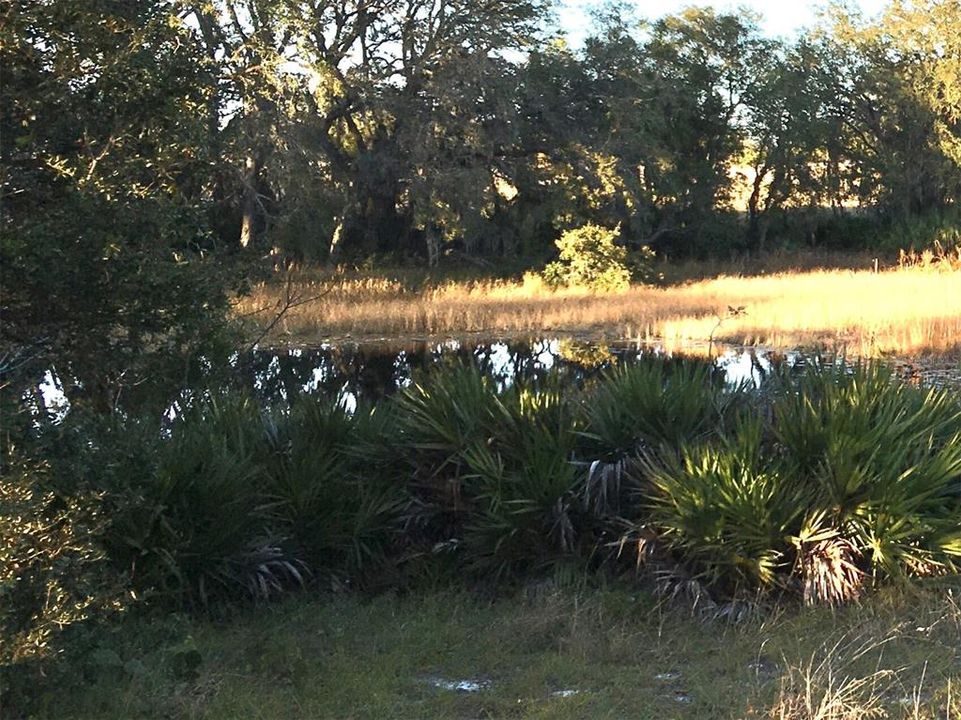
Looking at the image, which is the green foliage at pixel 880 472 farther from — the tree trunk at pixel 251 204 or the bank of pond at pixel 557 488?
the tree trunk at pixel 251 204

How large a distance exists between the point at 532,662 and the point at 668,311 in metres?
21.6

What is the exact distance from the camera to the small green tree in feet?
116

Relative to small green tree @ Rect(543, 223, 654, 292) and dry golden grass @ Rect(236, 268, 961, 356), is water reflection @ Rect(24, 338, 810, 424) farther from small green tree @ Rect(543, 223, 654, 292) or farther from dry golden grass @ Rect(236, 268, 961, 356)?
small green tree @ Rect(543, 223, 654, 292)

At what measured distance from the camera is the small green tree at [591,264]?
116ft

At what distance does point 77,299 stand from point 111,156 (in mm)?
610

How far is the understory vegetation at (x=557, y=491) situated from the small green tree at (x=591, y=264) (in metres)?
26.5

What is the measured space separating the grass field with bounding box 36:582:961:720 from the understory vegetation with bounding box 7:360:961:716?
0.29 meters

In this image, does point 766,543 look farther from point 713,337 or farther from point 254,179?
point 254,179

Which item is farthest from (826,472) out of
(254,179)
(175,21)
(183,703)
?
(254,179)

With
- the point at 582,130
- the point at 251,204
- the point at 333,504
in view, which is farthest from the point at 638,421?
the point at 582,130

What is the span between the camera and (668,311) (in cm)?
2714

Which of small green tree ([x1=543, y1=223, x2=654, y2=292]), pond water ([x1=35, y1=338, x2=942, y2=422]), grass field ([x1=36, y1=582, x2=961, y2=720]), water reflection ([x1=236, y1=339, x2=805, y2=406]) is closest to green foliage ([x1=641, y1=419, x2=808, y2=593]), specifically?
grass field ([x1=36, y1=582, x2=961, y2=720])

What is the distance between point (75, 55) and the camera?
4746 mm

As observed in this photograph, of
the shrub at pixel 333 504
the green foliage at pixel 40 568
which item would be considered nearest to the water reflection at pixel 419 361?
the shrub at pixel 333 504
